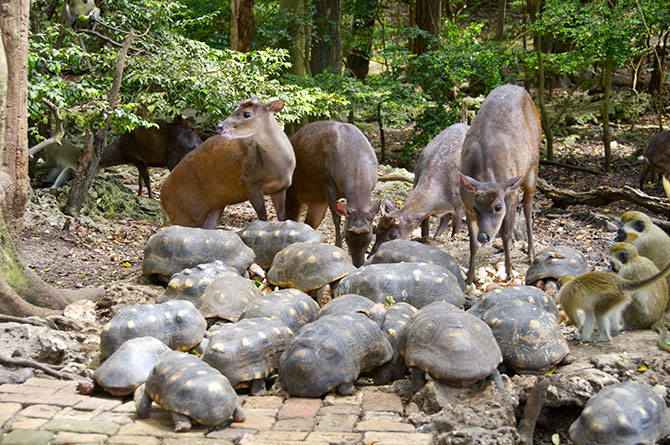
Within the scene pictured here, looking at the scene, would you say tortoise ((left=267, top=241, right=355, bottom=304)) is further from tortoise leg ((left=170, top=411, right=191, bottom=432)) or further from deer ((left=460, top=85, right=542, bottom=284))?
tortoise leg ((left=170, top=411, right=191, bottom=432))

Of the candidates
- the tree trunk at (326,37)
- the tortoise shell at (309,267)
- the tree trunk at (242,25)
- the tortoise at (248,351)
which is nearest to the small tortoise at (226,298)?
the tortoise shell at (309,267)

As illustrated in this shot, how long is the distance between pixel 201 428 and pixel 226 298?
5.93ft

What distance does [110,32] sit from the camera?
11305mm

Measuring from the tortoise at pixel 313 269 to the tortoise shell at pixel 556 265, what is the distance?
1.87 meters

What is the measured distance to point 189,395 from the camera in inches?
161

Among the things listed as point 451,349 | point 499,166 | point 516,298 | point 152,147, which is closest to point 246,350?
point 451,349

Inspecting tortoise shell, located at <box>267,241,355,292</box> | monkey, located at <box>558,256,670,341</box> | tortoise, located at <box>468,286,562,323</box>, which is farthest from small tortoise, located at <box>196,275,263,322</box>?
monkey, located at <box>558,256,670,341</box>

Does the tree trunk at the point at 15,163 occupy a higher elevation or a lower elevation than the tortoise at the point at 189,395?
higher

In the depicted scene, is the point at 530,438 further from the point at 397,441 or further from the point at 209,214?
the point at 209,214

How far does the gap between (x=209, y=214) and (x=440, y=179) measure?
3237mm

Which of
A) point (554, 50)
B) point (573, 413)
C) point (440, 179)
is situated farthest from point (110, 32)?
point (554, 50)

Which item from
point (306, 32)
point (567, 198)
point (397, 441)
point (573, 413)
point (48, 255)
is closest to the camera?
point (397, 441)

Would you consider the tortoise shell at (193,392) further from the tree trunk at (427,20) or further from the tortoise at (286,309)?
the tree trunk at (427,20)

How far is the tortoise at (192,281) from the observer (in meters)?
6.27
